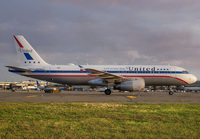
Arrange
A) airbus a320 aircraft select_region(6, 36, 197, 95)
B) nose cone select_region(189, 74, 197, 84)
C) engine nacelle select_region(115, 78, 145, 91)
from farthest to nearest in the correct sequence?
nose cone select_region(189, 74, 197, 84) < airbus a320 aircraft select_region(6, 36, 197, 95) < engine nacelle select_region(115, 78, 145, 91)

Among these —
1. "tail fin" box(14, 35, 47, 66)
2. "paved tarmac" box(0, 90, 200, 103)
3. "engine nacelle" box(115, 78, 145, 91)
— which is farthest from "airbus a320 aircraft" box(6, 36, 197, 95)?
"paved tarmac" box(0, 90, 200, 103)

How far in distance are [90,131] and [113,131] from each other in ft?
2.22

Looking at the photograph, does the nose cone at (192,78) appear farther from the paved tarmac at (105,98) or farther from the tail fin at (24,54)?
the tail fin at (24,54)

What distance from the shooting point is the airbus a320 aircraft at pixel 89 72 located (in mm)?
25266

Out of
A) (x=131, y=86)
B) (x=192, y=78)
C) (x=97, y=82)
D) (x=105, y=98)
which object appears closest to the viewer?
(x=105, y=98)

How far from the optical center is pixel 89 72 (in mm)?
25344

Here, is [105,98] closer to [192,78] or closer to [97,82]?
[97,82]

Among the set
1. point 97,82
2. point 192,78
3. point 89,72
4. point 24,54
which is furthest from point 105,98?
point 192,78

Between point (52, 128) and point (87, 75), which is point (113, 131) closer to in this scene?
point (52, 128)

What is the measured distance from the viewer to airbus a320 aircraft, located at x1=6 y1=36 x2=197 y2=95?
82.9 ft

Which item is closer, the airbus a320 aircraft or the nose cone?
the airbus a320 aircraft

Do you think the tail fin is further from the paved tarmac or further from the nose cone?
the nose cone

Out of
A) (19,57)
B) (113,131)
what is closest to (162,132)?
(113,131)

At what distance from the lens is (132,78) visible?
25.3 m
